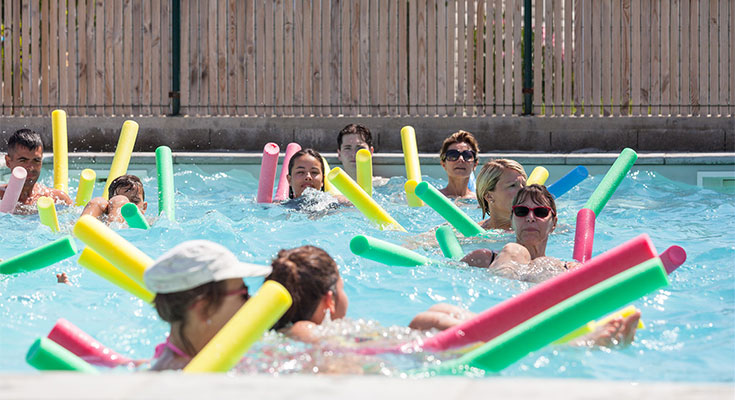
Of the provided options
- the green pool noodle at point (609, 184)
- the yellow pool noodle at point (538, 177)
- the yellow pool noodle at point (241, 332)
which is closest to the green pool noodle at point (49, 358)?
the yellow pool noodle at point (241, 332)

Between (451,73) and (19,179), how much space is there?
23.2 ft

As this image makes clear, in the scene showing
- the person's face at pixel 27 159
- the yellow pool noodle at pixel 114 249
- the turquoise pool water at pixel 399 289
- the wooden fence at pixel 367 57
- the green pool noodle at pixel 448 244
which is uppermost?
the wooden fence at pixel 367 57

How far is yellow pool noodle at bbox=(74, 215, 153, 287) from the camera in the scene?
3.66m

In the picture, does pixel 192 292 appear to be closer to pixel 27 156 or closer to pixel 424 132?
pixel 27 156

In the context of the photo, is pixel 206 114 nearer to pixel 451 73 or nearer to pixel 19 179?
pixel 451 73

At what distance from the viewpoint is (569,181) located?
7.62m

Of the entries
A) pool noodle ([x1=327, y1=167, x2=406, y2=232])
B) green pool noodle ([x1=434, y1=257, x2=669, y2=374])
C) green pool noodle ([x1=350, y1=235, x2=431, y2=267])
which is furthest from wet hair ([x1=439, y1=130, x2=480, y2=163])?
green pool noodle ([x1=434, y1=257, x2=669, y2=374])

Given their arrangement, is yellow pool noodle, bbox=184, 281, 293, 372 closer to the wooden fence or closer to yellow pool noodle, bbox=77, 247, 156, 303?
yellow pool noodle, bbox=77, 247, 156, 303

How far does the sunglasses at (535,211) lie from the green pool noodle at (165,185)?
116 inches

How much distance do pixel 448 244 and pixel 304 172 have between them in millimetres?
2982

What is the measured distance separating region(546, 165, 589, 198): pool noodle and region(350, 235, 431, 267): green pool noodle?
2.64 m

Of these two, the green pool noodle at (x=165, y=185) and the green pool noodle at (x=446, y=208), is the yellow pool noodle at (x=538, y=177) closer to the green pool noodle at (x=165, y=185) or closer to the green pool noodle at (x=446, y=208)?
the green pool noodle at (x=446, y=208)

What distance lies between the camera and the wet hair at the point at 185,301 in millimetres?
3324

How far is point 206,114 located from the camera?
44.5ft
